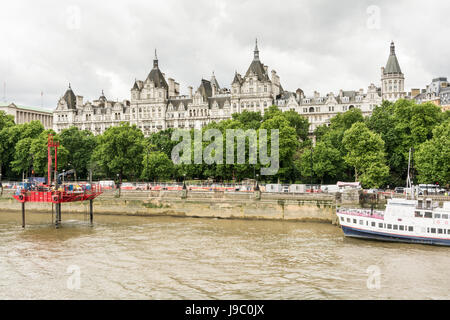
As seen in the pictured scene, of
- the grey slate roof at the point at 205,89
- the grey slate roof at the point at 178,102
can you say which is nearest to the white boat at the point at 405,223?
the grey slate roof at the point at 205,89

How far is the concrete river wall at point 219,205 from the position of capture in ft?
153

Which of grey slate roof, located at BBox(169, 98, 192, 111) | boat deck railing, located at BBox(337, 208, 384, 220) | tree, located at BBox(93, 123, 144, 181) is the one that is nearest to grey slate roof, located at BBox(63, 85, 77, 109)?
grey slate roof, located at BBox(169, 98, 192, 111)

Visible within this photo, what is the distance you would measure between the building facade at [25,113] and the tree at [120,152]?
80.3 meters

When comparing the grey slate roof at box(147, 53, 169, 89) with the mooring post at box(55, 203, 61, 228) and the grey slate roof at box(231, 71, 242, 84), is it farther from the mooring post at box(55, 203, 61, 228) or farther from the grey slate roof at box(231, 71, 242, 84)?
the mooring post at box(55, 203, 61, 228)

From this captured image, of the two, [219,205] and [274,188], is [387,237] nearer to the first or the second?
[274,188]

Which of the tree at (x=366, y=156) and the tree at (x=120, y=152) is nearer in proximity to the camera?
the tree at (x=366, y=156)

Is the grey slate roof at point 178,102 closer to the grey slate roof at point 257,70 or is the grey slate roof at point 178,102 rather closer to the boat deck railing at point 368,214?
Result: the grey slate roof at point 257,70

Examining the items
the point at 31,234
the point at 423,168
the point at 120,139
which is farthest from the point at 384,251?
the point at 120,139

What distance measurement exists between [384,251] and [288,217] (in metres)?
15.7

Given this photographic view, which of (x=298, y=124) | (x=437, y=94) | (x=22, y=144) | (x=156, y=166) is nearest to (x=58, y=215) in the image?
(x=156, y=166)

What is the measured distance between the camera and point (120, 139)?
67188 mm

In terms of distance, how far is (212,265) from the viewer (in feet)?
92.3

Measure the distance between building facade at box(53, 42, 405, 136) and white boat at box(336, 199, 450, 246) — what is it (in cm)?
5937

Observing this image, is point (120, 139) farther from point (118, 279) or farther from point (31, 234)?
point (118, 279)
